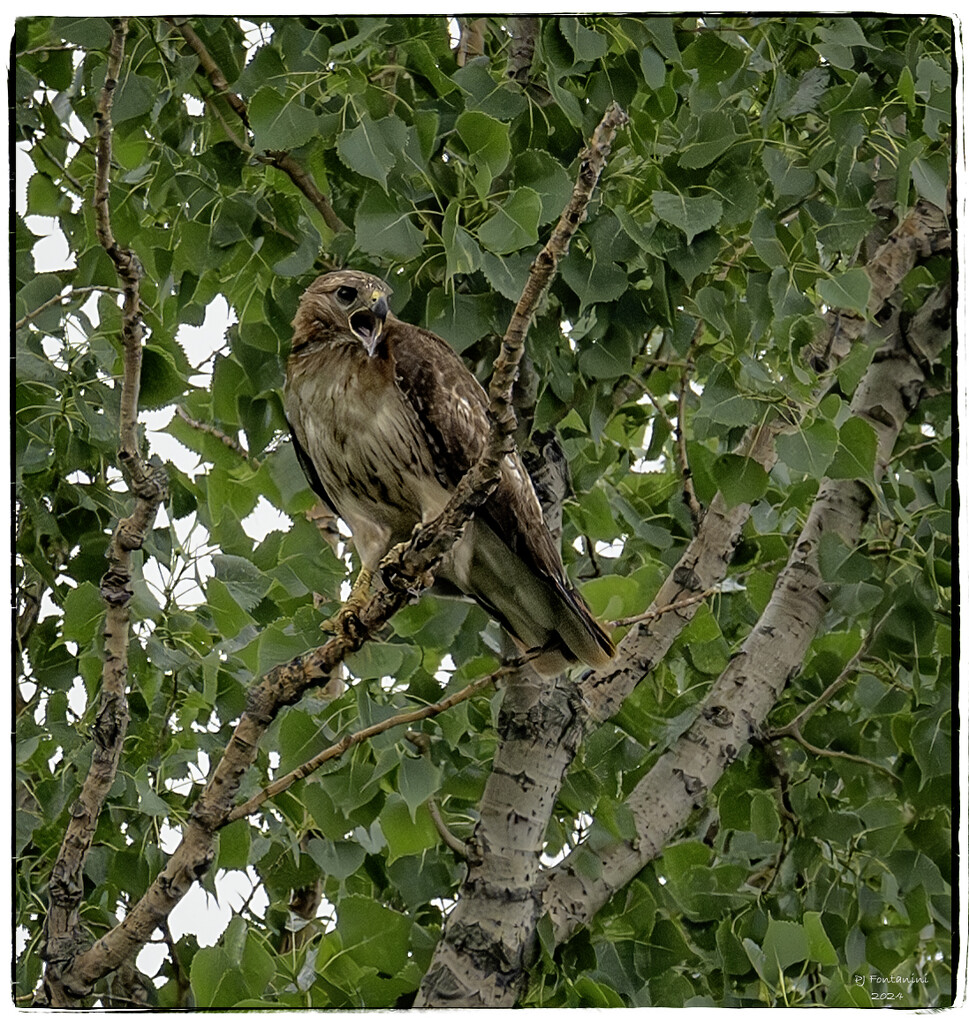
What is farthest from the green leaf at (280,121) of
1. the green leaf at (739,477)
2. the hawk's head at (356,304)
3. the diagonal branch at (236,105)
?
the green leaf at (739,477)

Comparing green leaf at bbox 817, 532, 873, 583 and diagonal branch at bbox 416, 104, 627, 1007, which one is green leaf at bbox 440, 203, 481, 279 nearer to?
diagonal branch at bbox 416, 104, 627, 1007

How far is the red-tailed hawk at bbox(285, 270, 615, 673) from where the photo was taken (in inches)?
50.2

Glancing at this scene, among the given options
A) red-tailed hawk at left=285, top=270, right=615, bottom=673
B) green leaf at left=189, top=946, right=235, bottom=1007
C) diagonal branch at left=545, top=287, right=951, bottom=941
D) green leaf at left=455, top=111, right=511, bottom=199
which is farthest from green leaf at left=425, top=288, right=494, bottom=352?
green leaf at left=189, top=946, right=235, bottom=1007

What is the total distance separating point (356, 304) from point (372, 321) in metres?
0.03

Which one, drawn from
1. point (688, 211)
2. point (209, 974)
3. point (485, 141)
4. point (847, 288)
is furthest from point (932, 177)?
point (209, 974)

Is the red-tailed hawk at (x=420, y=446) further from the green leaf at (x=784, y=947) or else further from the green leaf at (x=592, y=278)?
the green leaf at (x=784, y=947)

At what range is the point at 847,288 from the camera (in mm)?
1305

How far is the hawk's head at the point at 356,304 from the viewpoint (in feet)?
4.19

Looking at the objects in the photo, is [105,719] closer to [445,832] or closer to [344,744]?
[344,744]

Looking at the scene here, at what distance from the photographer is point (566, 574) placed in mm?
1309

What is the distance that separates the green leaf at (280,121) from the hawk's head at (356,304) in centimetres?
15

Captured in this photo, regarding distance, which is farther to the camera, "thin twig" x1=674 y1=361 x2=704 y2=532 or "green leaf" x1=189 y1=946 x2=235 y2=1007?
"thin twig" x1=674 y1=361 x2=704 y2=532

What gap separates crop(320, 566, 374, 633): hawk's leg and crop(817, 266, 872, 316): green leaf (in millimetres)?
609

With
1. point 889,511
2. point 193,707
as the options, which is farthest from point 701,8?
point 193,707
